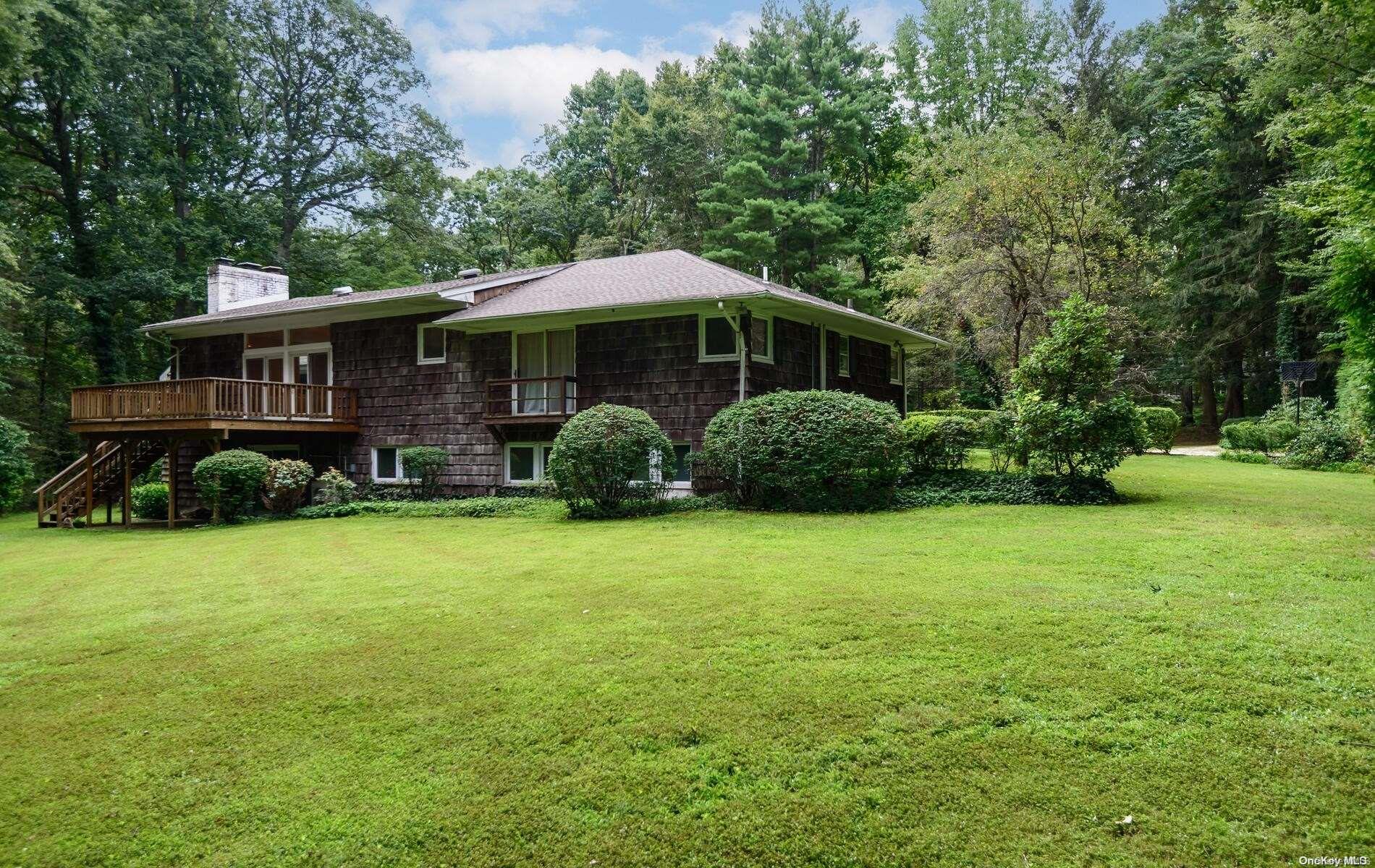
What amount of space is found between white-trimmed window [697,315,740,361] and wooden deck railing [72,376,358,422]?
961 centimetres

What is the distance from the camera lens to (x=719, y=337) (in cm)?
1532

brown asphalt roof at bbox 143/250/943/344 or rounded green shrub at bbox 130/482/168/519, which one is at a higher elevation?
brown asphalt roof at bbox 143/250/943/344

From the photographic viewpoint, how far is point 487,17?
26.0 metres

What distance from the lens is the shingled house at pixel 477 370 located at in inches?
611

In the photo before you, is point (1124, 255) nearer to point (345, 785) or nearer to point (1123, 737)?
point (1123, 737)

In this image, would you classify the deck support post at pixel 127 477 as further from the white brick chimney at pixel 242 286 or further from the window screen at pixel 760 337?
the window screen at pixel 760 337

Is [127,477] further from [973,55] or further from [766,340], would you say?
[973,55]

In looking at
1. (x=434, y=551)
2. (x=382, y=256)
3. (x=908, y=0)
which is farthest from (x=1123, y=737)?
(x=908, y=0)

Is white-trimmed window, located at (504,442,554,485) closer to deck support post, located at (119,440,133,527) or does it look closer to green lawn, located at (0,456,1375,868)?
deck support post, located at (119,440,133,527)

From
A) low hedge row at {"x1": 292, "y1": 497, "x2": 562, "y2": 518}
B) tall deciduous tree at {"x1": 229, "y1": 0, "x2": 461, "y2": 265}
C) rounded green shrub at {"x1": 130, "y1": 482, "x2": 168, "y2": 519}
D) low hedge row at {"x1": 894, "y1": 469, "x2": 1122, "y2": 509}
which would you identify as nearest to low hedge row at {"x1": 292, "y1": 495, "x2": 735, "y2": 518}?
low hedge row at {"x1": 292, "y1": 497, "x2": 562, "y2": 518}

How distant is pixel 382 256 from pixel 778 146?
61.1 feet

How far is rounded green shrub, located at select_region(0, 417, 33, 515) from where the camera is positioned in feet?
60.6

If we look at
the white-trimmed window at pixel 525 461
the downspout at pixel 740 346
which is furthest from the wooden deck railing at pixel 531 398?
the downspout at pixel 740 346

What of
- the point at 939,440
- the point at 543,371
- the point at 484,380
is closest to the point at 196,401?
the point at 484,380
